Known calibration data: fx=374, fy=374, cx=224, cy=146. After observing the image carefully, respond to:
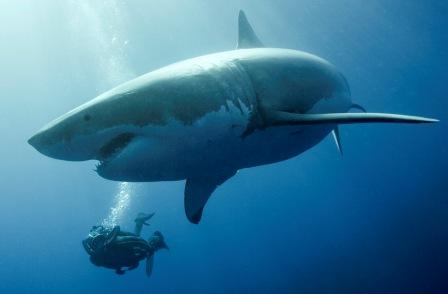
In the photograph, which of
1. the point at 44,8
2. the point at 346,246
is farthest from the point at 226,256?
the point at 44,8

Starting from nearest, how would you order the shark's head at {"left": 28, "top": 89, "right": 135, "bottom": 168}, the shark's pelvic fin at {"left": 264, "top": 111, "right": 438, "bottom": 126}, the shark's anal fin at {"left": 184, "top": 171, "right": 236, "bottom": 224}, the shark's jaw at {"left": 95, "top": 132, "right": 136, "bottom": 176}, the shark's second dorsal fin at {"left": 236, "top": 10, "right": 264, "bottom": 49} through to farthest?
the shark's head at {"left": 28, "top": 89, "right": 135, "bottom": 168}
the shark's jaw at {"left": 95, "top": 132, "right": 136, "bottom": 176}
the shark's pelvic fin at {"left": 264, "top": 111, "right": 438, "bottom": 126}
the shark's anal fin at {"left": 184, "top": 171, "right": 236, "bottom": 224}
the shark's second dorsal fin at {"left": 236, "top": 10, "right": 264, "bottom": 49}

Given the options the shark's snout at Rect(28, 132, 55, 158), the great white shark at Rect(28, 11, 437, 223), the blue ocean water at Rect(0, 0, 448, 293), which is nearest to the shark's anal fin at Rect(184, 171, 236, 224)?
the great white shark at Rect(28, 11, 437, 223)

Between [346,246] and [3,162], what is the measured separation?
49075 mm

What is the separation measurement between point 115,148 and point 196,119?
0.61 m

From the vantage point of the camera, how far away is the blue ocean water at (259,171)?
3003cm

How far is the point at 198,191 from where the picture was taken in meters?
4.41

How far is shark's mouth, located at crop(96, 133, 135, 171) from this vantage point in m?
2.59

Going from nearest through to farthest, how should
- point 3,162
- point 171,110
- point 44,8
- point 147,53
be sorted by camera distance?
1. point 171,110
2. point 44,8
3. point 147,53
4. point 3,162

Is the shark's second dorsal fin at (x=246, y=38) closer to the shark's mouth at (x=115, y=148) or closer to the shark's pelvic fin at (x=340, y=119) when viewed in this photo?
the shark's pelvic fin at (x=340, y=119)

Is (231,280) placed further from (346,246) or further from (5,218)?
(5,218)

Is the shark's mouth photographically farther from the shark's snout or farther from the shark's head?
the shark's snout

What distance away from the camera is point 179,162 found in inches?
115

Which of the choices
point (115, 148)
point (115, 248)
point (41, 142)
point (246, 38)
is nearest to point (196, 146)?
point (115, 148)

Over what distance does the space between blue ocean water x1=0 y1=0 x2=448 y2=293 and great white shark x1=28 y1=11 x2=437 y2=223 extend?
2235 centimetres
